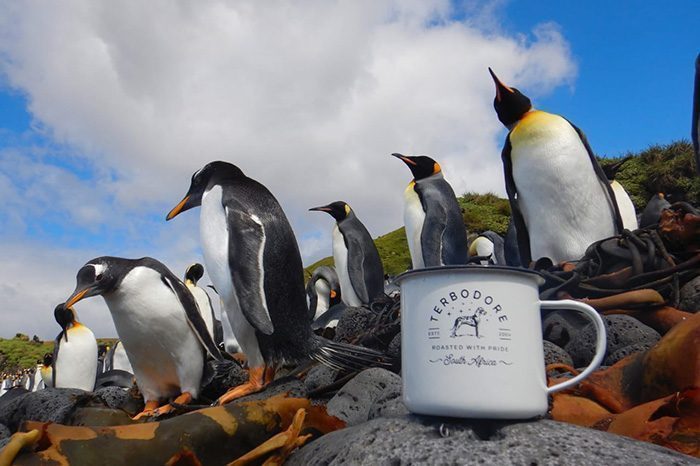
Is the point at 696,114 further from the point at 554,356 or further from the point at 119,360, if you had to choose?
the point at 119,360

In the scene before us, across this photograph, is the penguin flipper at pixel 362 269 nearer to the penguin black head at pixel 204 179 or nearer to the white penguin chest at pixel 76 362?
the white penguin chest at pixel 76 362

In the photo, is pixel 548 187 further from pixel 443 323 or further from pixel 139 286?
pixel 443 323

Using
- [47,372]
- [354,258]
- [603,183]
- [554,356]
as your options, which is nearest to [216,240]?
[554,356]

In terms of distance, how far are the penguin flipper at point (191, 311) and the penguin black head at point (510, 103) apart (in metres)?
3.47

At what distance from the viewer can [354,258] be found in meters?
9.43

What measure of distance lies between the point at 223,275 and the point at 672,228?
9.55 feet

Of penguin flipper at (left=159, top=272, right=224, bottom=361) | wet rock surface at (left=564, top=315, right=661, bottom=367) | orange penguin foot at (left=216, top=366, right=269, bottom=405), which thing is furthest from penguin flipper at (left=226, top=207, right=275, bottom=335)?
wet rock surface at (left=564, top=315, right=661, bottom=367)

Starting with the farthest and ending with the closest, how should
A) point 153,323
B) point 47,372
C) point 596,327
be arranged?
1. point 47,372
2. point 153,323
3. point 596,327

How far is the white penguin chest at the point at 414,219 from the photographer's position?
7.95 metres

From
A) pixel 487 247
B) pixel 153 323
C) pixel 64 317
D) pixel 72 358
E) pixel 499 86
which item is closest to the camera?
pixel 153 323

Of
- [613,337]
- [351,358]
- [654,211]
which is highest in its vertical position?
[654,211]

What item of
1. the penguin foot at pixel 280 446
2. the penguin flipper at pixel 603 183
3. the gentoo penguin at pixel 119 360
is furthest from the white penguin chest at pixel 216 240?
the gentoo penguin at pixel 119 360

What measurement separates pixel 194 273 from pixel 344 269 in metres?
2.62

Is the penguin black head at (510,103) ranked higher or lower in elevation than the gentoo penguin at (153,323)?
higher
